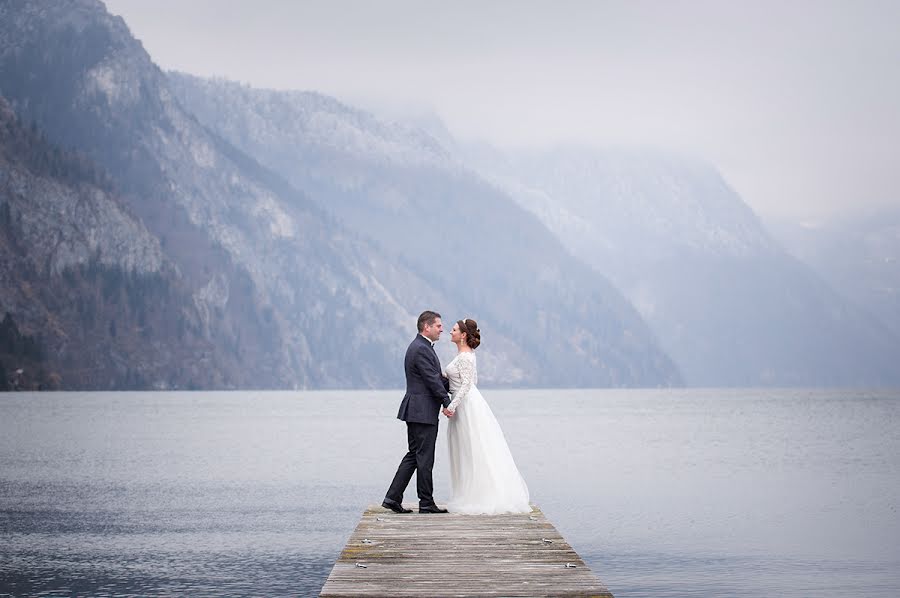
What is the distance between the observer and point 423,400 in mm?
21125

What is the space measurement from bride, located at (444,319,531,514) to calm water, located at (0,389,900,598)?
16.2ft

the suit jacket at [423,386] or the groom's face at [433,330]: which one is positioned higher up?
the groom's face at [433,330]

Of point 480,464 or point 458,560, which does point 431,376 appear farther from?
point 458,560

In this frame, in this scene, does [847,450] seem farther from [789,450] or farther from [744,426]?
[744,426]

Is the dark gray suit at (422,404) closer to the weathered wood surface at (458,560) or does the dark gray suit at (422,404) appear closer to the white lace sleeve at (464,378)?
the white lace sleeve at (464,378)

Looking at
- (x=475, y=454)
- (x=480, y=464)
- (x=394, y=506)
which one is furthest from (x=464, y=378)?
(x=394, y=506)

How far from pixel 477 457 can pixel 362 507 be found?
21948mm

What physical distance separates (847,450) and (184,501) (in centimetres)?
5271

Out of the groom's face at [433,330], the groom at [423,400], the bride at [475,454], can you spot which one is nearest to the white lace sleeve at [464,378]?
the bride at [475,454]

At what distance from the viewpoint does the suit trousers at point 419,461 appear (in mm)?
21312

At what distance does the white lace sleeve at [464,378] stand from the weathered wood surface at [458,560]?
2118 millimetres

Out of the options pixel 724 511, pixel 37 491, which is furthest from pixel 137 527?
pixel 724 511

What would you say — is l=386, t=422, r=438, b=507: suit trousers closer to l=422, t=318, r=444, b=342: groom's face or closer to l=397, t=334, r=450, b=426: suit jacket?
l=397, t=334, r=450, b=426: suit jacket

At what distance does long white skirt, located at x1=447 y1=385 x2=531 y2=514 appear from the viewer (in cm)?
2212
